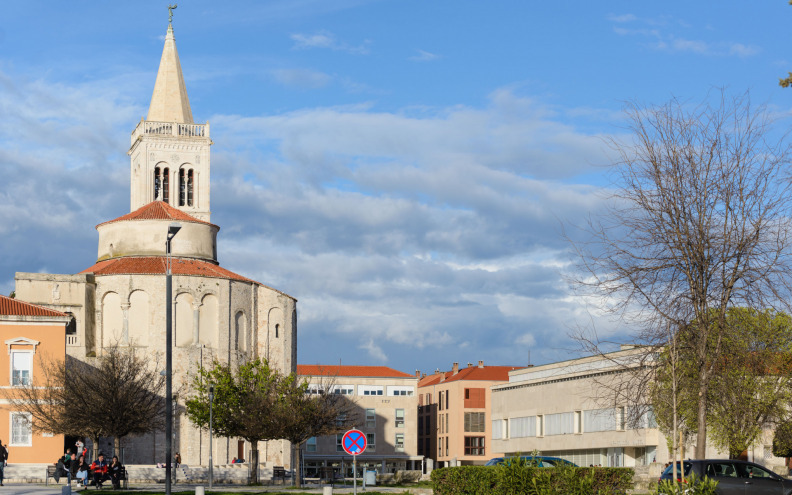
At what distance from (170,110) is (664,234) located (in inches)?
3334

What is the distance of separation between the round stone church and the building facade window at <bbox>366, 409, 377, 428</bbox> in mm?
34504

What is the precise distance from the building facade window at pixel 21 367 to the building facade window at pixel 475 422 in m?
70.5

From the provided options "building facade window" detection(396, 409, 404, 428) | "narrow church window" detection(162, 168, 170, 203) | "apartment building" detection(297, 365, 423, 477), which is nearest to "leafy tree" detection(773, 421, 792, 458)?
"narrow church window" detection(162, 168, 170, 203)

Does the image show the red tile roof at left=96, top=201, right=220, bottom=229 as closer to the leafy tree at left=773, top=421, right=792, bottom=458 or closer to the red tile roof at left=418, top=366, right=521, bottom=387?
the red tile roof at left=418, top=366, right=521, bottom=387

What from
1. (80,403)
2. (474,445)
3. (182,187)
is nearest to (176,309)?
(182,187)

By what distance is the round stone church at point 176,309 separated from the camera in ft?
252

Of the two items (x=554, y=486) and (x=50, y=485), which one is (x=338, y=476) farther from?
(x=554, y=486)

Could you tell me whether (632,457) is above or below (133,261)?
below

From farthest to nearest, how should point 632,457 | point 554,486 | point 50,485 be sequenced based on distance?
point 632,457 < point 50,485 < point 554,486

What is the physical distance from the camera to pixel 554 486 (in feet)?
76.7

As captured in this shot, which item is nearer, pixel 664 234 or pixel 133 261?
pixel 664 234

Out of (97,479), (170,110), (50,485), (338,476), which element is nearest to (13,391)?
(50,485)

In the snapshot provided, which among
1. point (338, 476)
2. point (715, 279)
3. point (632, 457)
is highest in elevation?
point (715, 279)

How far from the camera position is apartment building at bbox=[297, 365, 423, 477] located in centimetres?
11844
